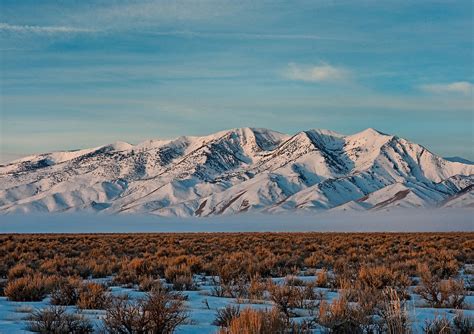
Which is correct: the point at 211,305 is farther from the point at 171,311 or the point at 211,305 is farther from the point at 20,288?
the point at 20,288

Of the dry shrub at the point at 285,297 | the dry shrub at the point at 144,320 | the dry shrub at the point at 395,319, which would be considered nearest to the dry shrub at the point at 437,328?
the dry shrub at the point at 395,319

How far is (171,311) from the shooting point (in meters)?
7.48

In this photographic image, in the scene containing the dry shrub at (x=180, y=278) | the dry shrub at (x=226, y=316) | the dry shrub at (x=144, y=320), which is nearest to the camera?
the dry shrub at (x=144, y=320)

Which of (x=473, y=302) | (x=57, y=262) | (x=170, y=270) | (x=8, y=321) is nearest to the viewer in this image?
(x=8, y=321)

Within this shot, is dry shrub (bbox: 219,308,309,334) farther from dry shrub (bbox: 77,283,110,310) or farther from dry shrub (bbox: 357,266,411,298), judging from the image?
dry shrub (bbox: 357,266,411,298)

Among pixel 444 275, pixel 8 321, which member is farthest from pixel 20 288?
pixel 444 275

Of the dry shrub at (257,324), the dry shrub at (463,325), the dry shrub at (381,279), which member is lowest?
the dry shrub at (463,325)

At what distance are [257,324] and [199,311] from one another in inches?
121

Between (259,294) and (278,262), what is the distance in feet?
24.4

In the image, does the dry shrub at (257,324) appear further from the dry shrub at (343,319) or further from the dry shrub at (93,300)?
the dry shrub at (93,300)

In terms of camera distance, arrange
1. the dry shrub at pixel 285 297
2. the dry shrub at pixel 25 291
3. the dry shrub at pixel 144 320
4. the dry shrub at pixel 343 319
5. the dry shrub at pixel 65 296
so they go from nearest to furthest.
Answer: the dry shrub at pixel 144 320
the dry shrub at pixel 343 319
the dry shrub at pixel 285 297
the dry shrub at pixel 65 296
the dry shrub at pixel 25 291

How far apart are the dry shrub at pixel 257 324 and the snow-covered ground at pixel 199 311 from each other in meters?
0.53

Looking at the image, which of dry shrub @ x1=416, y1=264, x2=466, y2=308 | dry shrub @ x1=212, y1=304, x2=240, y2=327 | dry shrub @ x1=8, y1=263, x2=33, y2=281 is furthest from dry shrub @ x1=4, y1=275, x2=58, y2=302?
dry shrub @ x1=416, y1=264, x2=466, y2=308

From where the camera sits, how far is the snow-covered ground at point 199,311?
7.95 metres
